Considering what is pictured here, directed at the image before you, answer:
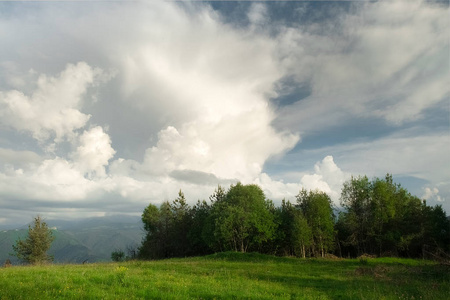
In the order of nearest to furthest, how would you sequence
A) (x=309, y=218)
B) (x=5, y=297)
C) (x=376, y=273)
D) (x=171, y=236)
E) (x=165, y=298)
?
(x=5, y=297)
(x=165, y=298)
(x=376, y=273)
(x=309, y=218)
(x=171, y=236)

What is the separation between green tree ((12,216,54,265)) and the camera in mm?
65431

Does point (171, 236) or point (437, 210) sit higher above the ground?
point (437, 210)

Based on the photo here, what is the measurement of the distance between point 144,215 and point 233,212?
36664mm

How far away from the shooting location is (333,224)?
64.2m

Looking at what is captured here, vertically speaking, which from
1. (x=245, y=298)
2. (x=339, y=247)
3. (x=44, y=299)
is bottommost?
(x=339, y=247)

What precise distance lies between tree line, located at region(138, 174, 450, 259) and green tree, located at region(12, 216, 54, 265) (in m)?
39.0

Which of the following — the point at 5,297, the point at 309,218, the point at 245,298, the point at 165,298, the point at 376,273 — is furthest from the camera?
the point at 309,218

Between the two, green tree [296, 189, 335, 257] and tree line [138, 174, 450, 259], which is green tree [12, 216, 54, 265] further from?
green tree [296, 189, 335, 257]

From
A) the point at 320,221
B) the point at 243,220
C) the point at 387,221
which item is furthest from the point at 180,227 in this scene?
the point at 387,221

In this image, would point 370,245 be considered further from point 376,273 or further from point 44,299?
point 44,299

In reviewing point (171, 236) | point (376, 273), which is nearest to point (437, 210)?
point (376, 273)

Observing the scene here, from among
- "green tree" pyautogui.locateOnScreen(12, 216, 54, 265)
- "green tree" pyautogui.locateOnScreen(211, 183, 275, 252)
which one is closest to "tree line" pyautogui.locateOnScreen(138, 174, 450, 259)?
"green tree" pyautogui.locateOnScreen(211, 183, 275, 252)

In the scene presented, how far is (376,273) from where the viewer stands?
25672 mm

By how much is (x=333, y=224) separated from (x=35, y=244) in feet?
241
